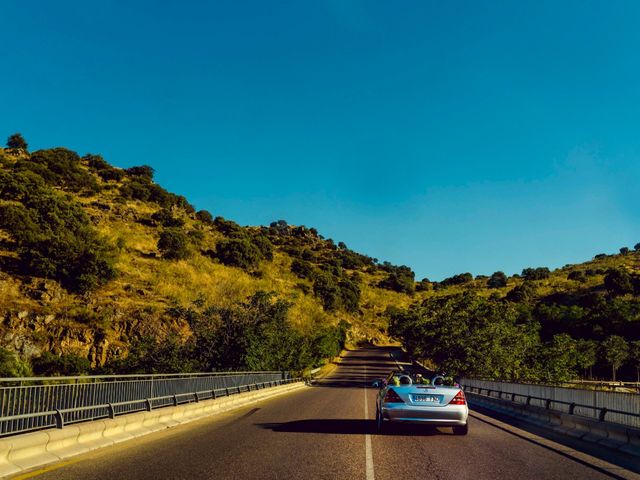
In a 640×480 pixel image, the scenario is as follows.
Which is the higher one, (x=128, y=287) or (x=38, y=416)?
(x=128, y=287)

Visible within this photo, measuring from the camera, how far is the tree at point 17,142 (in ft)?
354

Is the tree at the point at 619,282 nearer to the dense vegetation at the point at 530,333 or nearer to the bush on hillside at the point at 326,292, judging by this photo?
the dense vegetation at the point at 530,333

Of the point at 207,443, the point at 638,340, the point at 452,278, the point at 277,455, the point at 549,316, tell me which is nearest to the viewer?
the point at 277,455

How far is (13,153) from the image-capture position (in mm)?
100625

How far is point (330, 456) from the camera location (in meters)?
9.41

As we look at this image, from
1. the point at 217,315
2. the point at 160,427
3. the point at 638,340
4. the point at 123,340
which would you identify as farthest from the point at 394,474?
the point at 638,340

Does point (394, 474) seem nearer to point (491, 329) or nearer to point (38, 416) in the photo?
point (38, 416)

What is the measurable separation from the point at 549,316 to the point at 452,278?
9119 cm

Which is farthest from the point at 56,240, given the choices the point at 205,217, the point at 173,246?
the point at 205,217

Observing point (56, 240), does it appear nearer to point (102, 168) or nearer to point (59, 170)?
point (59, 170)

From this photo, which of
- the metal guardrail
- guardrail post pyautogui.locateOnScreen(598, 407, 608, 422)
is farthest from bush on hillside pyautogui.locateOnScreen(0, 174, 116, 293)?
guardrail post pyautogui.locateOnScreen(598, 407, 608, 422)

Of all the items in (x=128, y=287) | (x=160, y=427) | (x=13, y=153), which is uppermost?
(x=13, y=153)

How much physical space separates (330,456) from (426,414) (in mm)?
3203

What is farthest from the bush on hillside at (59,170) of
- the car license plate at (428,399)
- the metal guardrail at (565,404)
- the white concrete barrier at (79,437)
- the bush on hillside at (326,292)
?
the car license plate at (428,399)
